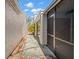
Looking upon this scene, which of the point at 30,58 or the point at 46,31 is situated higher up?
the point at 46,31

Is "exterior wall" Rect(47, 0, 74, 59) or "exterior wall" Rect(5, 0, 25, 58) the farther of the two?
"exterior wall" Rect(5, 0, 25, 58)

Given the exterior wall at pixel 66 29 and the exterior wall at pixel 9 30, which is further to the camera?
the exterior wall at pixel 9 30

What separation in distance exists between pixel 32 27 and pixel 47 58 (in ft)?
61.8

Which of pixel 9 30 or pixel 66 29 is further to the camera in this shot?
pixel 9 30

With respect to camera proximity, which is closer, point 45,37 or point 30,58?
point 30,58

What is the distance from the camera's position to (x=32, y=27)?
2405 cm
